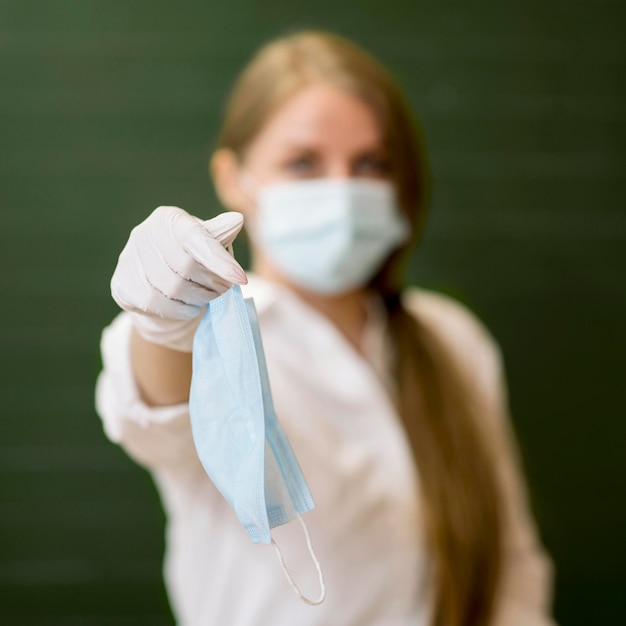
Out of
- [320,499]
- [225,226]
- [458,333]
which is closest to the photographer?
[225,226]

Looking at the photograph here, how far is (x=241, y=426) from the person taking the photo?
46 cm

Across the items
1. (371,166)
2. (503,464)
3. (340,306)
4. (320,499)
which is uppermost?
(371,166)

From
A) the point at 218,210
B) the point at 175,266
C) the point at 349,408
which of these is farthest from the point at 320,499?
the point at 218,210

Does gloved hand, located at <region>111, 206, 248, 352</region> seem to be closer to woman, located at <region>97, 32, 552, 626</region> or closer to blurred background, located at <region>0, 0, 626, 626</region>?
woman, located at <region>97, 32, 552, 626</region>

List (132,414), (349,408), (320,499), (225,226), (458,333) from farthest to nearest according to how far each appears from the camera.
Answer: (458,333) < (349,408) < (320,499) < (132,414) < (225,226)

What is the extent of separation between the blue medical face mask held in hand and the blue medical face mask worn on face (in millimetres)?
466

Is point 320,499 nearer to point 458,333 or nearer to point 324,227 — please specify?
point 324,227

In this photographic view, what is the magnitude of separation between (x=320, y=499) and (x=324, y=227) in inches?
14.2

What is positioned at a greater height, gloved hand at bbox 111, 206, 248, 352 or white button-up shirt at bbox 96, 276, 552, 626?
gloved hand at bbox 111, 206, 248, 352

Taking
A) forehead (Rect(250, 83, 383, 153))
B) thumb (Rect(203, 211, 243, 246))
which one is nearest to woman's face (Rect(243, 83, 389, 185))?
forehead (Rect(250, 83, 383, 153))

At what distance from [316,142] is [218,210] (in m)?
0.39

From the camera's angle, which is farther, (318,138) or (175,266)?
(318,138)

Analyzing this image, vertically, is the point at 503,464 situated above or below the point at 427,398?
below

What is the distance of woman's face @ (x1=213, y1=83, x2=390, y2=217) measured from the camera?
941 millimetres
